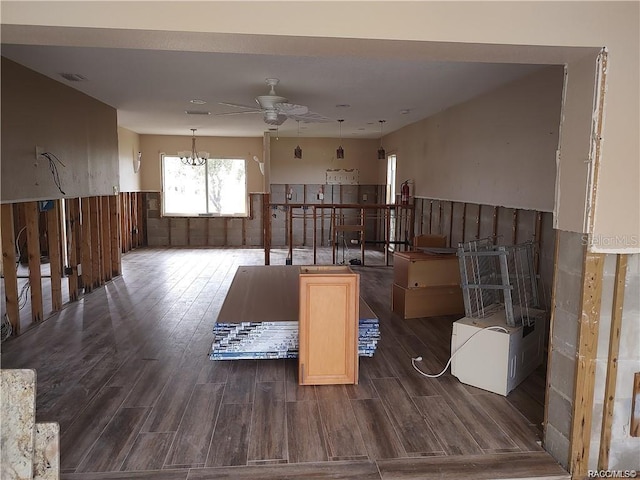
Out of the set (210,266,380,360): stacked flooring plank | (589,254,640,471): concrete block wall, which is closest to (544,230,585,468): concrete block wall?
(589,254,640,471): concrete block wall

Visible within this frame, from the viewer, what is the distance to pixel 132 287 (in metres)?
6.65

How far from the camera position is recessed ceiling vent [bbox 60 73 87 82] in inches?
193

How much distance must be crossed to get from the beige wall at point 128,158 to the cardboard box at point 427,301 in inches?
271

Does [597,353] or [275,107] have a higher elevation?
[275,107]

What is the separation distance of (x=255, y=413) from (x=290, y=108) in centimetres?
331

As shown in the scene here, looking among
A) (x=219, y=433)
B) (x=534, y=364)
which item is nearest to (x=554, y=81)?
(x=534, y=364)

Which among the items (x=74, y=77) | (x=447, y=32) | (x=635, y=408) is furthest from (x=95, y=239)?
(x=635, y=408)

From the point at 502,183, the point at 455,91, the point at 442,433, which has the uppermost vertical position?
the point at 455,91

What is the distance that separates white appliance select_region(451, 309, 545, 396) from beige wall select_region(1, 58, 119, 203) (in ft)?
13.9

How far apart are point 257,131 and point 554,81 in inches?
272

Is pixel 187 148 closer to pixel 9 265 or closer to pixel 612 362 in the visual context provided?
pixel 9 265

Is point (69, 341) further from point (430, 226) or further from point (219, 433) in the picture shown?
point (430, 226)

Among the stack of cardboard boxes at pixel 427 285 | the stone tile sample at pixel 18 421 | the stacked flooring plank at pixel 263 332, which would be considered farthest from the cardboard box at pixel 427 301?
the stone tile sample at pixel 18 421

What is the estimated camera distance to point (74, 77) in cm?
504
